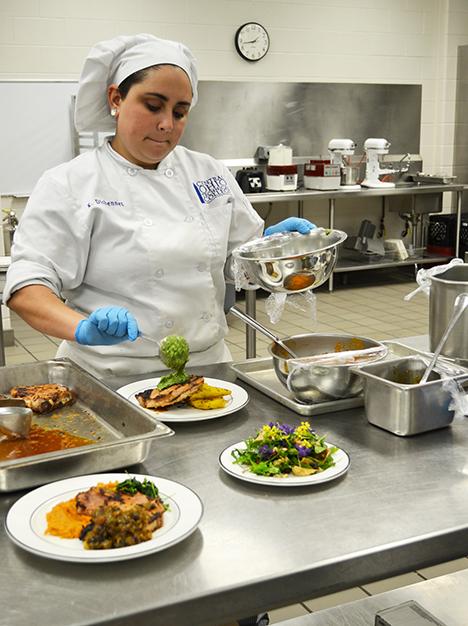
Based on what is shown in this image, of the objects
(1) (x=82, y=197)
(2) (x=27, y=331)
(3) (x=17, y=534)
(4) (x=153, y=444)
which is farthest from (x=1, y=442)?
(2) (x=27, y=331)

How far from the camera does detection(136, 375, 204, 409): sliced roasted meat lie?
64.9 inches

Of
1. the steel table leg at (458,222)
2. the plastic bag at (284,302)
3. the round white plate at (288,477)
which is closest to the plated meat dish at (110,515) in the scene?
the round white plate at (288,477)

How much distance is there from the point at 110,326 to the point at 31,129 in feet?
16.5

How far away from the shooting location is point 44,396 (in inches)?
65.2

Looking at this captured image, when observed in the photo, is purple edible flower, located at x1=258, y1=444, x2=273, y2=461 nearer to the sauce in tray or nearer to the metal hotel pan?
the metal hotel pan

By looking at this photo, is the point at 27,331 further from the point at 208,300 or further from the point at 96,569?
the point at 96,569

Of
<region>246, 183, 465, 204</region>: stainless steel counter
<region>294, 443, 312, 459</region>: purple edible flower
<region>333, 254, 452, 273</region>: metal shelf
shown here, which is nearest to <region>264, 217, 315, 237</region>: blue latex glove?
<region>294, 443, 312, 459</region>: purple edible flower

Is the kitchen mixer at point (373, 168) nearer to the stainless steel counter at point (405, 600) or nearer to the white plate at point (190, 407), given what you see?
the stainless steel counter at point (405, 600)

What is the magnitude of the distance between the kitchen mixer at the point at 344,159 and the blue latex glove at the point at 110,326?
5.44 m

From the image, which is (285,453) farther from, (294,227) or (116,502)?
(294,227)

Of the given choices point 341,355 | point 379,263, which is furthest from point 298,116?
point 341,355

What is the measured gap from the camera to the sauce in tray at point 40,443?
1.44 metres

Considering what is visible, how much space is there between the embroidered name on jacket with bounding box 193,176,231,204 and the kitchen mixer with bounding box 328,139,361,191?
15.5 feet

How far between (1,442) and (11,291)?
1.69 feet
